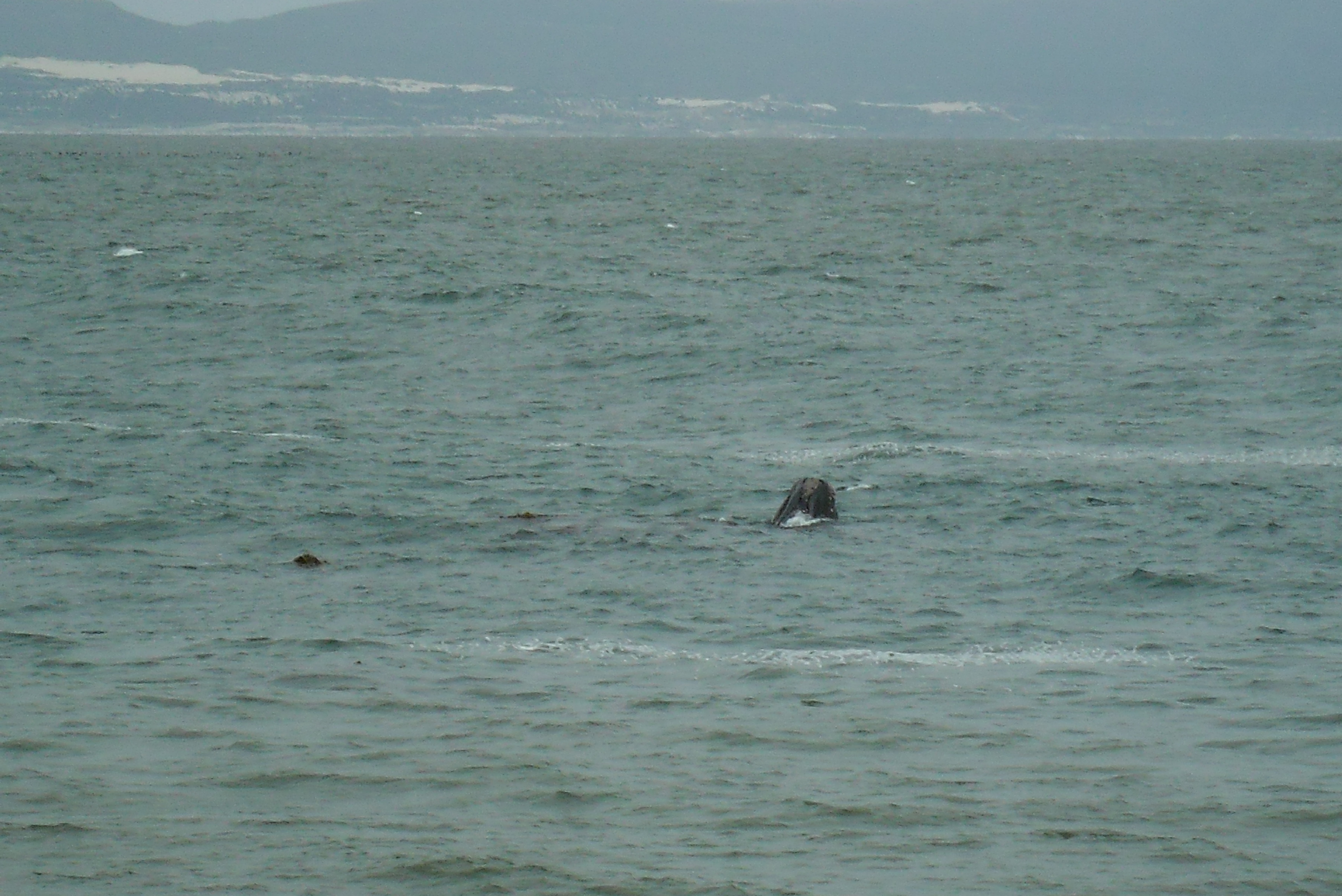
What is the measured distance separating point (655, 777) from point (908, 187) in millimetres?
103488

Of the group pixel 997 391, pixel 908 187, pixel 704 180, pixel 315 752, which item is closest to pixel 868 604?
pixel 315 752

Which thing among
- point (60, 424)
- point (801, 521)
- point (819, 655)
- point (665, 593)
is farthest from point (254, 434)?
point (819, 655)

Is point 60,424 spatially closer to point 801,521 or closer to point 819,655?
point 801,521

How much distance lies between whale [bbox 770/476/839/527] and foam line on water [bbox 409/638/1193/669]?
589cm

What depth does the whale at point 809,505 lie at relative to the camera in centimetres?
2325

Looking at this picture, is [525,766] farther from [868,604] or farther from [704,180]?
[704,180]

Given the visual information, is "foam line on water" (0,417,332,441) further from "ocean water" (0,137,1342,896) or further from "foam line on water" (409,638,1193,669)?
"foam line on water" (409,638,1193,669)

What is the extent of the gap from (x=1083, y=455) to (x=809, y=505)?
7021mm

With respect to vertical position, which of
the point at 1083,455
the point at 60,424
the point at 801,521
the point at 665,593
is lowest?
the point at 60,424

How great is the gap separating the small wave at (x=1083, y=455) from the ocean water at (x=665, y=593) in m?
0.12

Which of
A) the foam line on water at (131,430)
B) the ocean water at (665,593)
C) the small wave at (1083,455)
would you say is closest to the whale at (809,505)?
the ocean water at (665,593)

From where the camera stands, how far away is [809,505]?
23297mm

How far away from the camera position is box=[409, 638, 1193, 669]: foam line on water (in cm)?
1694

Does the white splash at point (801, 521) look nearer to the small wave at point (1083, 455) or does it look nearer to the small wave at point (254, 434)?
the small wave at point (1083, 455)
